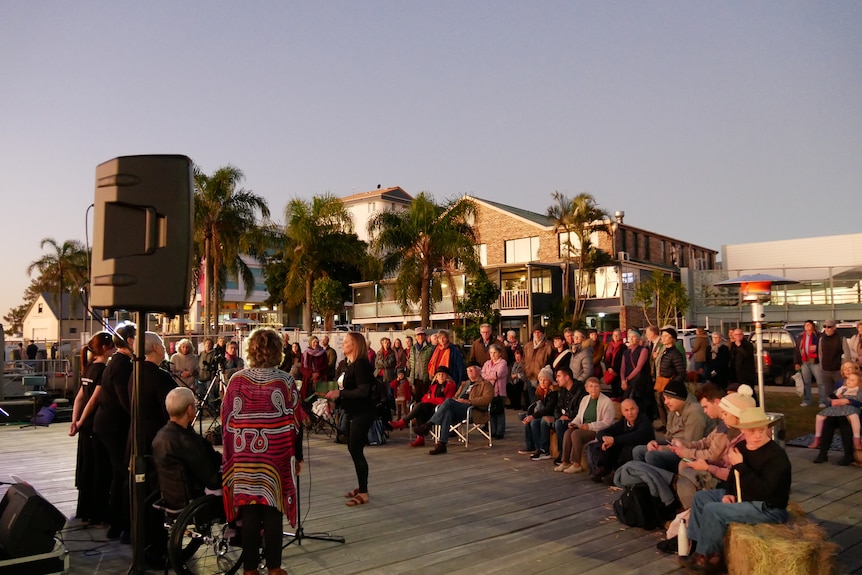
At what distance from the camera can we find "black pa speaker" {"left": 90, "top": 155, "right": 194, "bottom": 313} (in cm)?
396

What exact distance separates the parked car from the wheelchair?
17555 mm

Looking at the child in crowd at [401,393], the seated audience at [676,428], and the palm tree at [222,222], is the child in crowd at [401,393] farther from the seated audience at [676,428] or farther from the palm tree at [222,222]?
the palm tree at [222,222]

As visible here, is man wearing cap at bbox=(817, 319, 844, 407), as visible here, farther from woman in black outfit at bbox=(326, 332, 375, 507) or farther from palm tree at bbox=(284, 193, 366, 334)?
palm tree at bbox=(284, 193, 366, 334)

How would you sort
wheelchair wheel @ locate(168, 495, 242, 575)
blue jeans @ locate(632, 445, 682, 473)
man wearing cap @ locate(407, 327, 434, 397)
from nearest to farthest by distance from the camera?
wheelchair wheel @ locate(168, 495, 242, 575) < blue jeans @ locate(632, 445, 682, 473) < man wearing cap @ locate(407, 327, 434, 397)

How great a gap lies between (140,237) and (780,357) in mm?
19003

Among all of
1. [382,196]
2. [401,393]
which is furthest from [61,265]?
[401,393]

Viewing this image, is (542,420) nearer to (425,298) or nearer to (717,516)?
(717,516)

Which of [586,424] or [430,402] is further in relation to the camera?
[430,402]

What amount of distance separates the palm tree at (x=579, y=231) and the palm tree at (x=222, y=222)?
15728 mm

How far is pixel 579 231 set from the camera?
35531 millimetres

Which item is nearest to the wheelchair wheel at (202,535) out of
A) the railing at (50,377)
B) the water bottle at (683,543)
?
the water bottle at (683,543)

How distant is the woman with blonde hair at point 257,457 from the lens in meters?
4.00

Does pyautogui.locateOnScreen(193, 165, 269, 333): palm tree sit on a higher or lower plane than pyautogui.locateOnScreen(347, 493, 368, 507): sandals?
higher

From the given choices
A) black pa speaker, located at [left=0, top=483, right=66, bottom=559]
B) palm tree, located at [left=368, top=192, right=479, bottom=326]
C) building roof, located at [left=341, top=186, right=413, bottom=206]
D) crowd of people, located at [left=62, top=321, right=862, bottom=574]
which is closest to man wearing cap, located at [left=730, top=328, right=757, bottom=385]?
crowd of people, located at [left=62, top=321, right=862, bottom=574]
